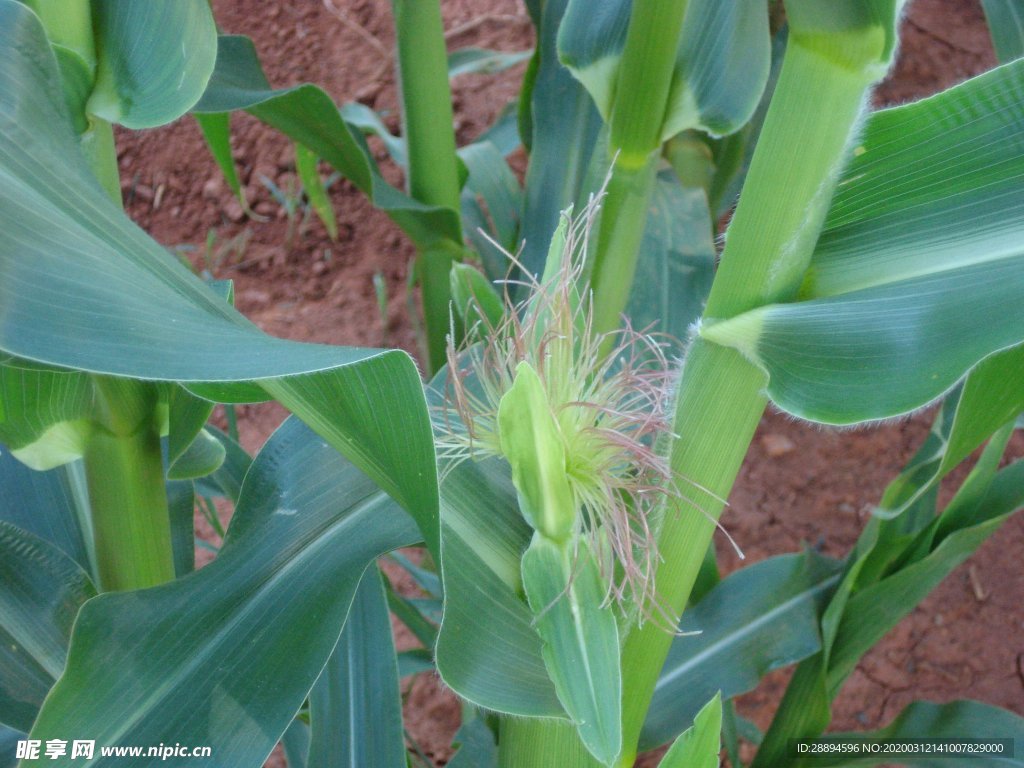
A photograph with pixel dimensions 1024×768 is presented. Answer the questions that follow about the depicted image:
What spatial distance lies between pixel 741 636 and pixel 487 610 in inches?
24.4

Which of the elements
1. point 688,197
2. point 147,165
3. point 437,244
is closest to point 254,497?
point 437,244

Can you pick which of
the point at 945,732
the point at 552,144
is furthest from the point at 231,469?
the point at 945,732

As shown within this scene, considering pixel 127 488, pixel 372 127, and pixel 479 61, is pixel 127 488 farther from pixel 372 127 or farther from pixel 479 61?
pixel 479 61

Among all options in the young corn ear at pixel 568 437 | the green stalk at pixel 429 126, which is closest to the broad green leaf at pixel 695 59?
the green stalk at pixel 429 126

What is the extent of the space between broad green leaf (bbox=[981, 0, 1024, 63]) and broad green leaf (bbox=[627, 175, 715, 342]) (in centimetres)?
42

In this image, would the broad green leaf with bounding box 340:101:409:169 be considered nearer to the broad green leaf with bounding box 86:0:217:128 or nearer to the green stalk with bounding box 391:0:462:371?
the green stalk with bounding box 391:0:462:371

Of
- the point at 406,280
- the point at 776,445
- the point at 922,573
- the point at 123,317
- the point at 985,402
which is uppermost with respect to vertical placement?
the point at 123,317

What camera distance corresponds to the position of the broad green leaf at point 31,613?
31.9 inches

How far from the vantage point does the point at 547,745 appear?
2.27 feet

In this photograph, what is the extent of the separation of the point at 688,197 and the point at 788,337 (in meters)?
0.83

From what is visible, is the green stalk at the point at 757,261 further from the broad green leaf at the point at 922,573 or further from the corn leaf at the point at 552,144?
the corn leaf at the point at 552,144

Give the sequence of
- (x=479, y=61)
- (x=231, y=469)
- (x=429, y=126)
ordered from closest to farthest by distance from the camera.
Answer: (x=231, y=469) < (x=429, y=126) < (x=479, y=61)

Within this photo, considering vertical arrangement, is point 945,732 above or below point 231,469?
below

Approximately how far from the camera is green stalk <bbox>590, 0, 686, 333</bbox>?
894 mm
